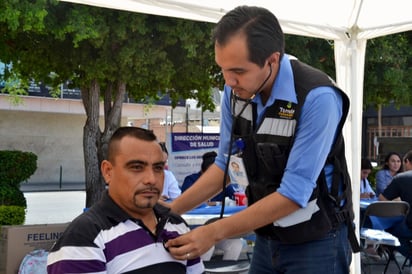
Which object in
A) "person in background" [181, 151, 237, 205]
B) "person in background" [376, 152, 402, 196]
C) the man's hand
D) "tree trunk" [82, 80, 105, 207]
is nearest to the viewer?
the man's hand

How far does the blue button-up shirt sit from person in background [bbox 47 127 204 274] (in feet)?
1.29

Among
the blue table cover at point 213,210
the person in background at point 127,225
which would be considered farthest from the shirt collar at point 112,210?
the blue table cover at point 213,210

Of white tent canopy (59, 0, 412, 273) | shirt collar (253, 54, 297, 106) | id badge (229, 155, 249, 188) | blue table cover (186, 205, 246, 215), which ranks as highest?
white tent canopy (59, 0, 412, 273)

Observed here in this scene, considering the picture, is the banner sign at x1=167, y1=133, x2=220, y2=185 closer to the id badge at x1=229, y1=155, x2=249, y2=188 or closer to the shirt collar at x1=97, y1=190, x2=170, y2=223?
the id badge at x1=229, y1=155, x2=249, y2=188

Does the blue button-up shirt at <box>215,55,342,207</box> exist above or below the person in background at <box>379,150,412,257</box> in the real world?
above

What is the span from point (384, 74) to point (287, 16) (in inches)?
265

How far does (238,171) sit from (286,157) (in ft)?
0.78

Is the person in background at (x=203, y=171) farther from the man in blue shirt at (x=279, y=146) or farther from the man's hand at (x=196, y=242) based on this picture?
the man's hand at (x=196, y=242)

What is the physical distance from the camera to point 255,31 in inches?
66.3

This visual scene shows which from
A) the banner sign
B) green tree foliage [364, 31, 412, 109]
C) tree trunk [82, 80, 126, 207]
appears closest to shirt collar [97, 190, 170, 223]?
tree trunk [82, 80, 126, 207]

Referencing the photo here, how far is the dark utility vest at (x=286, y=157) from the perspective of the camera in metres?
1.83

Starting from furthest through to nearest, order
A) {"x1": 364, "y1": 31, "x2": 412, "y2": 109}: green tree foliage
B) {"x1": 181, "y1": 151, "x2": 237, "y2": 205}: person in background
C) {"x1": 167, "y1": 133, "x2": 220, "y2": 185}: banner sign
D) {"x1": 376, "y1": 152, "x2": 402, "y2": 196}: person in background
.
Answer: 1. {"x1": 167, "y1": 133, "x2": 220, "y2": 185}: banner sign
2. {"x1": 364, "y1": 31, "x2": 412, "y2": 109}: green tree foliage
3. {"x1": 376, "y1": 152, "x2": 402, "y2": 196}: person in background
4. {"x1": 181, "y1": 151, "x2": 237, "y2": 205}: person in background

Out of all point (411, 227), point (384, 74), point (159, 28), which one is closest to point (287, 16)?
point (411, 227)

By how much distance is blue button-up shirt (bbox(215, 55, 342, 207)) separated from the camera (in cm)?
176
